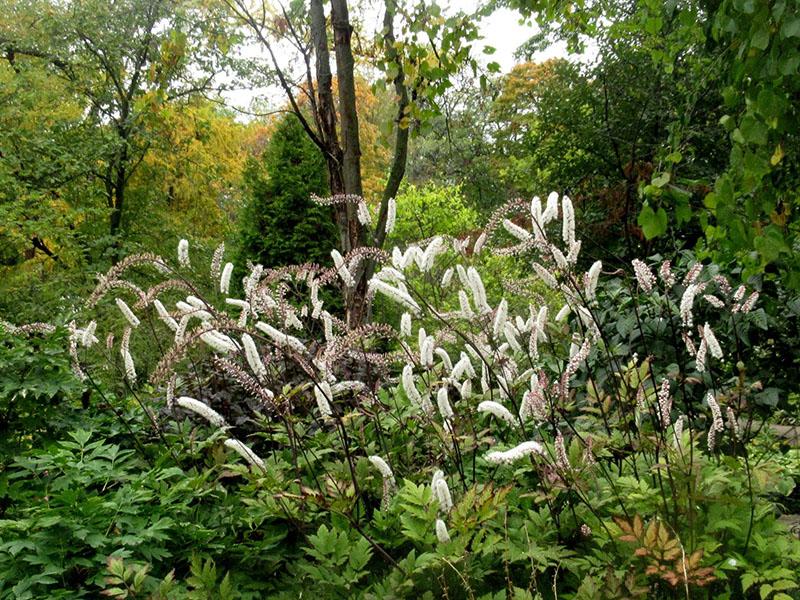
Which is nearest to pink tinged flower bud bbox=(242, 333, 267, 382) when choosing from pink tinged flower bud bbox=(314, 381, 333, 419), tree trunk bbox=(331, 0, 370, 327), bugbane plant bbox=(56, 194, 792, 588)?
bugbane plant bbox=(56, 194, 792, 588)

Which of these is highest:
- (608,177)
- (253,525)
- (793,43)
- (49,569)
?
(793,43)

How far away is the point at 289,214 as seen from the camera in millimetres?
8906

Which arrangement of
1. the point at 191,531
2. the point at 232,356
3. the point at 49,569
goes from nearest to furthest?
the point at 49,569 → the point at 191,531 → the point at 232,356

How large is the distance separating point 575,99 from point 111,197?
29.3ft

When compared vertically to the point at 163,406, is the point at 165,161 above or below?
above

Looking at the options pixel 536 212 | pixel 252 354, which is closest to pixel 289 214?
pixel 536 212

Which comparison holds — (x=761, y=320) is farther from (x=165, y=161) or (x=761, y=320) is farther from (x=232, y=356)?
(x=165, y=161)

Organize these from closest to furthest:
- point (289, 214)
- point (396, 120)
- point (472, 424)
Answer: point (472, 424) < point (396, 120) < point (289, 214)

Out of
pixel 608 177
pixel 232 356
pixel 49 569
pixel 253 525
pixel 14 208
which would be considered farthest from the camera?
pixel 14 208

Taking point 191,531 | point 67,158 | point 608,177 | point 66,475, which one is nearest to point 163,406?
point 66,475

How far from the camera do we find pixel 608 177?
822 centimetres

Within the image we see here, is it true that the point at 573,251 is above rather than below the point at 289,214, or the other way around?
above

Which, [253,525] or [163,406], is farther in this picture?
[163,406]

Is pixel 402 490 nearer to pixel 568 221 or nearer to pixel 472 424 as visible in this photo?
pixel 472 424
